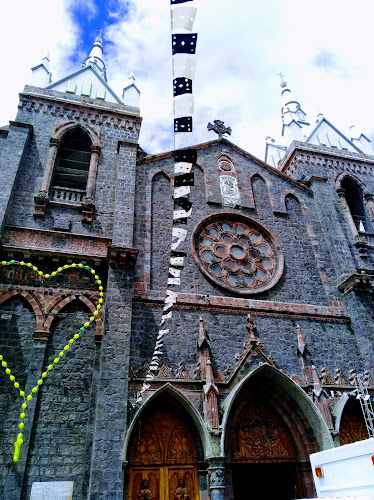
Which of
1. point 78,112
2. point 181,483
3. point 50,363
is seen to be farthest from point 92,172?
point 181,483

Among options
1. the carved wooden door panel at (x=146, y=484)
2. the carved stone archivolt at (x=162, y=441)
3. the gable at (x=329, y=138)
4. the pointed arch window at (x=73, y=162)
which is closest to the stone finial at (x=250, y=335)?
the carved stone archivolt at (x=162, y=441)

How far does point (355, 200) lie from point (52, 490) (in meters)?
16.1

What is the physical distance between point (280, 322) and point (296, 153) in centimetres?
894

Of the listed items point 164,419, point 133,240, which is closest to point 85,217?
point 133,240

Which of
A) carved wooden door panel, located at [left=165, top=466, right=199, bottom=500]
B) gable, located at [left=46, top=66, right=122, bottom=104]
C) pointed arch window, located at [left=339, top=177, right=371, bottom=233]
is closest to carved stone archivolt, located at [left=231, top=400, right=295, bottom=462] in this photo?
carved wooden door panel, located at [left=165, top=466, right=199, bottom=500]

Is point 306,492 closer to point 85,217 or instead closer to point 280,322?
point 280,322

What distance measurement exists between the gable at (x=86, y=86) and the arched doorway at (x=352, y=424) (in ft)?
45.8

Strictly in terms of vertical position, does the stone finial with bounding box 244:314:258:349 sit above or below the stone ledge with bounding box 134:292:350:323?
below

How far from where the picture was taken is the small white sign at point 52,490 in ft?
28.2

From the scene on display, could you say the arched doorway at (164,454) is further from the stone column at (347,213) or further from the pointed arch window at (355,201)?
the pointed arch window at (355,201)

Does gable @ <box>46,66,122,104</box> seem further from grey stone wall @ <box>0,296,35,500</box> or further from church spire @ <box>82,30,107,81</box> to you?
grey stone wall @ <box>0,296,35,500</box>

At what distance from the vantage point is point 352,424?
11578 millimetres

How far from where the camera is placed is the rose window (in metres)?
13.3

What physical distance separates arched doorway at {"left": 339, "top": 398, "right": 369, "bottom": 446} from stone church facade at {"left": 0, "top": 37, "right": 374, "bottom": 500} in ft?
0.16
